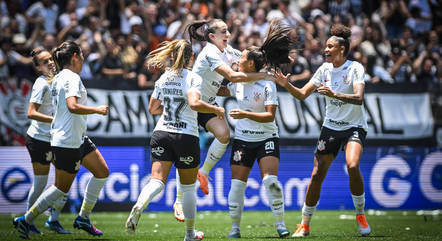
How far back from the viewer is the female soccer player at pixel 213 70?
8.80 m

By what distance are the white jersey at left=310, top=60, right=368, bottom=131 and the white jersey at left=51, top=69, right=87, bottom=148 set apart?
11.5 feet

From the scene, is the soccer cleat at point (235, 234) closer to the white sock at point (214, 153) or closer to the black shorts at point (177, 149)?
the white sock at point (214, 153)

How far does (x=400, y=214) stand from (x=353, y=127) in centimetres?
558

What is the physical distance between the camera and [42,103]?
32.7 ft

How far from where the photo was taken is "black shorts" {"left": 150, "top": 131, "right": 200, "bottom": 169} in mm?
7613

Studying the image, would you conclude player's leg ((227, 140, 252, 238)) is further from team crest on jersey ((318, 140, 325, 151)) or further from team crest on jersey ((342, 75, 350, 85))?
team crest on jersey ((342, 75, 350, 85))

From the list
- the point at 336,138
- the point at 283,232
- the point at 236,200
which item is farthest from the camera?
the point at 336,138

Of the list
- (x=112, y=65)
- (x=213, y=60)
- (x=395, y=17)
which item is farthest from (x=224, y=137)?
(x=395, y=17)

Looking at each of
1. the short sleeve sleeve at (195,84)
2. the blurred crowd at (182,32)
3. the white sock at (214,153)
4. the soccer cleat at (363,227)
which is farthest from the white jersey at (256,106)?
the blurred crowd at (182,32)

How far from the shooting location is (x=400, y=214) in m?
14.3

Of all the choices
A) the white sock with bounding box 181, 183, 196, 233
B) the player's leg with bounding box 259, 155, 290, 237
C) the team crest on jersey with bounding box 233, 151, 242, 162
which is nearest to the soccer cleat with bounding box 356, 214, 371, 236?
the player's leg with bounding box 259, 155, 290, 237

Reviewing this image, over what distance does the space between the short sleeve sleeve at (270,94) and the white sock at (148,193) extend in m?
2.23

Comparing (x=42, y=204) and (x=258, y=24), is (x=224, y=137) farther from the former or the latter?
(x=258, y=24)

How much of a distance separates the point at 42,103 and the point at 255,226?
4126 mm
